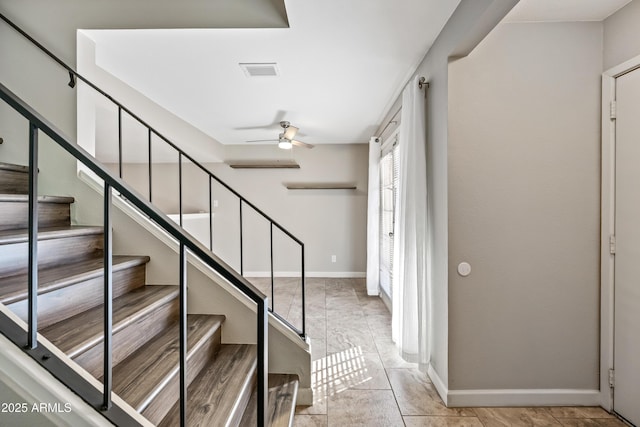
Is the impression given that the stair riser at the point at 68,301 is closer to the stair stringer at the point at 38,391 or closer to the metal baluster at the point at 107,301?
the stair stringer at the point at 38,391

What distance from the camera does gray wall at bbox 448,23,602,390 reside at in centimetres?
203

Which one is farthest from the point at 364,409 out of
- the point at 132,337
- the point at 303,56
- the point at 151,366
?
the point at 303,56

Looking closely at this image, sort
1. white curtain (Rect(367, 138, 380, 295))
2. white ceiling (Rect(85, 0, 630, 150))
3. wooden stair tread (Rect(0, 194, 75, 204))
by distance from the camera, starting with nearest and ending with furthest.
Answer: wooden stair tread (Rect(0, 194, 75, 204)) < white ceiling (Rect(85, 0, 630, 150)) < white curtain (Rect(367, 138, 380, 295))

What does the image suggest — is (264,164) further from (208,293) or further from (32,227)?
(32,227)

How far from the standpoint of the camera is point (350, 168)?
227 inches

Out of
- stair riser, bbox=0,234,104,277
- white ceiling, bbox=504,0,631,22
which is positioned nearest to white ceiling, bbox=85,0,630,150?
white ceiling, bbox=504,0,631,22

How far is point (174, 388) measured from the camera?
1451mm

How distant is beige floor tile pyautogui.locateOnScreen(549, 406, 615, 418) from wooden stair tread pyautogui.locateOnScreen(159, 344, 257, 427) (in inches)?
75.5

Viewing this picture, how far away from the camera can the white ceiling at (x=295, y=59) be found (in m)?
2.01

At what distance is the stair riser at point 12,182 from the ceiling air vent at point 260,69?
67.8 inches

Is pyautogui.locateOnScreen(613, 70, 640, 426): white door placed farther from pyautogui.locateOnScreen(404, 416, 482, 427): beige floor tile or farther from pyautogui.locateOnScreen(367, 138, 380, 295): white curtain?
pyautogui.locateOnScreen(367, 138, 380, 295): white curtain

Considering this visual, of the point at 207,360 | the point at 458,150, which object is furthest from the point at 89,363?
the point at 458,150

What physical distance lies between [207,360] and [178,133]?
3390 mm

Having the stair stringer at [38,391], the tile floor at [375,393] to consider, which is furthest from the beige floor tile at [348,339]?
the stair stringer at [38,391]
